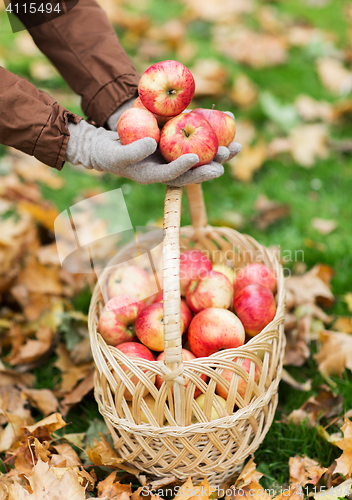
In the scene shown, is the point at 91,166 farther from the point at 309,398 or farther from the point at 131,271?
the point at 309,398

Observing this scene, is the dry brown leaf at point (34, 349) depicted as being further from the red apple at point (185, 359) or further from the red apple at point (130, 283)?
the red apple at point (185, 359)

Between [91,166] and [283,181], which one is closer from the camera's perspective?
[91,166]

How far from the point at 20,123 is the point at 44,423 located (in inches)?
35.9

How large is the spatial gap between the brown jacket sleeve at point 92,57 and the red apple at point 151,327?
0.69 meters

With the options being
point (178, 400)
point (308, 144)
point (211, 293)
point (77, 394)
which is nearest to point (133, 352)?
point (178, 400)

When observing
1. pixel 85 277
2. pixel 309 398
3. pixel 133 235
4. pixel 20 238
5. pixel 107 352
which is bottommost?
pixel 309 398

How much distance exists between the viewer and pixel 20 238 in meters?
2.08

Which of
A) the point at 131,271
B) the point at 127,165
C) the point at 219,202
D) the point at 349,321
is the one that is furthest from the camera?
the point at 219,202

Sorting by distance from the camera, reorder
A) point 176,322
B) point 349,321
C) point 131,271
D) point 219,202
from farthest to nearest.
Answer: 1. point 219,202
2. point 349,321
3. point 131,271
4. point 176,322

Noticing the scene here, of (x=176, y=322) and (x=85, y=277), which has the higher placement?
(x=176, y=322)

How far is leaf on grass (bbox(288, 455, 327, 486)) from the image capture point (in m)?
1.20

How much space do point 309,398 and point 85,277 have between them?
3.65 feet

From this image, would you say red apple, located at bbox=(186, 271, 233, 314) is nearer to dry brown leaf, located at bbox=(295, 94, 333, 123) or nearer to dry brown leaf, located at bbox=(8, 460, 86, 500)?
dry brown leaf, located at bbox=(8, 460, 86, 500)

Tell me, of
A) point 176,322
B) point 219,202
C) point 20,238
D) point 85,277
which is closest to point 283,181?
point 219,202
